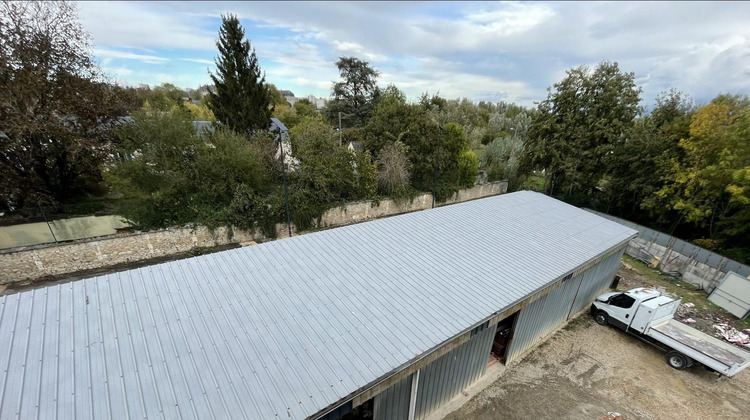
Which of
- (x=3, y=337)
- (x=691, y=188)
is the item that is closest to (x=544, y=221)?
(x=691, y=188)

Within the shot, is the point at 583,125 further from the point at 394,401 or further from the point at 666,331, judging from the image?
the point at 394,401

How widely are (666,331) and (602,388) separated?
319 cm

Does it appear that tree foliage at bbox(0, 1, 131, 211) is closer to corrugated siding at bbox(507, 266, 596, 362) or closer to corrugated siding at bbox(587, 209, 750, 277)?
corrugated siding at bbox(507, 266, 596, 362)

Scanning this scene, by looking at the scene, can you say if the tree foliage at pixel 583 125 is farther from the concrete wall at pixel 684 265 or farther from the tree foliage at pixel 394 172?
the tree foliage at pixel 394 172

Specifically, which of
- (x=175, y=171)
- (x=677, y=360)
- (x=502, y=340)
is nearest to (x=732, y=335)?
(x=677, y=360)

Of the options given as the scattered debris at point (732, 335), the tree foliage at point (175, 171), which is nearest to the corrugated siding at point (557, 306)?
the scattered debris at point (732, 335)

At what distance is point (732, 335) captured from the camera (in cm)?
945

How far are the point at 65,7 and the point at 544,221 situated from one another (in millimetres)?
24240

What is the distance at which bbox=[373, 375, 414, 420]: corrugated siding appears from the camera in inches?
214

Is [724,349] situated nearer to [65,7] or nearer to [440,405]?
[440,405]

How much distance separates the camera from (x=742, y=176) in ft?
41.6

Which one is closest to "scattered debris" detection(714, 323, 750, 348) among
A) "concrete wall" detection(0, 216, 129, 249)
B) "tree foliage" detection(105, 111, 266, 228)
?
"tree foliage" detection(105, 111, 266, 228)

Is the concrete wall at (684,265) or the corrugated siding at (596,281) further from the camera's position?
the concrete wall at (684,265)

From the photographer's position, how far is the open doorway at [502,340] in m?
8.03
